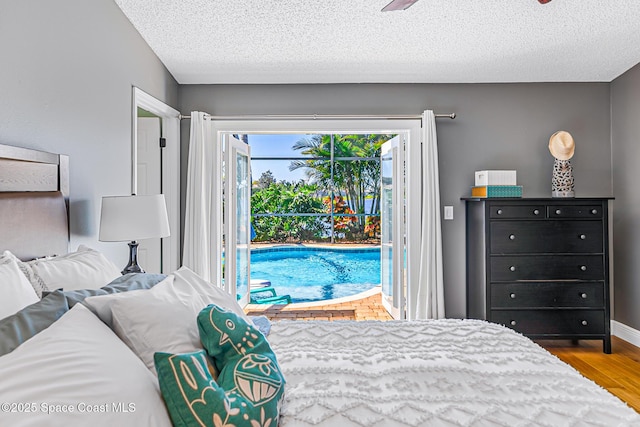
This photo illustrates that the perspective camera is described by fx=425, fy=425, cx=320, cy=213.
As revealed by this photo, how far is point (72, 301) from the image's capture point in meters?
1.28

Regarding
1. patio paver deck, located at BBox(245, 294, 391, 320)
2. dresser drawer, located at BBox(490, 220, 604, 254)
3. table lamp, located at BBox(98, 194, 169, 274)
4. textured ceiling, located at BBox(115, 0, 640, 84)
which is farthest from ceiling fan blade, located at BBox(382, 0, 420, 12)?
patio paver deck, located at BBox(245, 294, 391, 320)

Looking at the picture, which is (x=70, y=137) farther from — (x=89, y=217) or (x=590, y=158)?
(x=590, y=158)

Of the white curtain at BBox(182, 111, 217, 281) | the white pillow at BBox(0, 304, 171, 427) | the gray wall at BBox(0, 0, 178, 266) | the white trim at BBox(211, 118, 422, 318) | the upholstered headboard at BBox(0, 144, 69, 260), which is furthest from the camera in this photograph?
the white trim at BBox(211, 118, 422, 318)

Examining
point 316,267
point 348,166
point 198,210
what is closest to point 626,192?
point 198,210

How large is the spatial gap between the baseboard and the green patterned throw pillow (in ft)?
12.9

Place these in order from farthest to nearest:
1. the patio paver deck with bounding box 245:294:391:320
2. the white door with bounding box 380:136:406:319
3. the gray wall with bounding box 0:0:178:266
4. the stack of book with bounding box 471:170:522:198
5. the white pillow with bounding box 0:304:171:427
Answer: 1. the patio paver deck with bounding box 245:294:391:320
2. the white door with bounding box 380:136:406:319
3. the stack of book with bounding box 471:170:522:198
4. the gray wall with bounding box 0:0:178:266
5. the white pillow with bounding box 0:304:171:427

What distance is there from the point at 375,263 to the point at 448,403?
6.77 m

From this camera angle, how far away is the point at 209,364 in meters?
Answer: 1.21

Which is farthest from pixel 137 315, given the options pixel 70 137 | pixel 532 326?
pixel 532 326

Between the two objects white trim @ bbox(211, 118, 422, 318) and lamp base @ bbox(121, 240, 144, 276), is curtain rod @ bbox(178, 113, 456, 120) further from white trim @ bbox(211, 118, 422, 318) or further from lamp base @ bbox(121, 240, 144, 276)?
lamp base @ bbox(121, 240, 144, 276)

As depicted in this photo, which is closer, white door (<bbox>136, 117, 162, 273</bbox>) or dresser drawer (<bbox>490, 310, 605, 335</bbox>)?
dresser drawer (<bbox>490, 310, 605, 335</bbox>)

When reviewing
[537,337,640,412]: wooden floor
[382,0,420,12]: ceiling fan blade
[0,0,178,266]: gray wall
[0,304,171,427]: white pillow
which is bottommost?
[537,337,640,412]: wooden floor

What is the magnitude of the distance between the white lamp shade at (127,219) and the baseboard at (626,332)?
409 centimetres

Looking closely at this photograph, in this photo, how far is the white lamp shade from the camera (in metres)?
2.45
